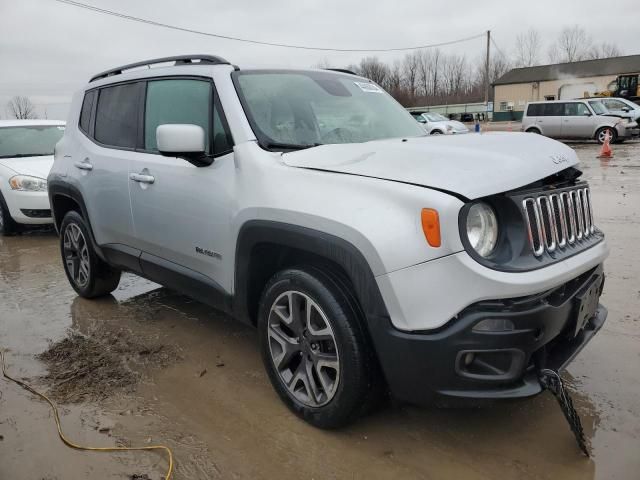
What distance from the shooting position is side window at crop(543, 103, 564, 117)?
21078mm

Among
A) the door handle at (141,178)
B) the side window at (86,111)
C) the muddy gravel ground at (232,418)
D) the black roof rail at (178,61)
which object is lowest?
the muddy gravel ground at (232,418)

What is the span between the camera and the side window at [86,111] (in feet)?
15.5

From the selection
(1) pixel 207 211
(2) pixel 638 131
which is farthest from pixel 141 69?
(2) pixel 638 131

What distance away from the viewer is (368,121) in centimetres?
368

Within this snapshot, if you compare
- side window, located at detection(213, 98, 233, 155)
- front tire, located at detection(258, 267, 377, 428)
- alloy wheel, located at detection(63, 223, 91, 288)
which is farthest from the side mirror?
alloy wheel, located at detection(63, 223, 91, 288)

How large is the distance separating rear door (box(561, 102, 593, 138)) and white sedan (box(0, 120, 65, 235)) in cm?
1822

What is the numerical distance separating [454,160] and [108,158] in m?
2.81

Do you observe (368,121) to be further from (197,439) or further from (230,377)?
(197,439)

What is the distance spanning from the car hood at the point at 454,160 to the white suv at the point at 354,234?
1cm

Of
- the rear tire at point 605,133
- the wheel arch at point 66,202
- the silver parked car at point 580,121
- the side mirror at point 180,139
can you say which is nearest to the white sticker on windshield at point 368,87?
the side mirror at point 180,139

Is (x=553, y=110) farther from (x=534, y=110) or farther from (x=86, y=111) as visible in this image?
(x=86, y=111)

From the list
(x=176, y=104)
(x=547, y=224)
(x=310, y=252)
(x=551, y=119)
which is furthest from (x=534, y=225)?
(x=551, y=119)

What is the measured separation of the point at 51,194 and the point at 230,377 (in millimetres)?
2824

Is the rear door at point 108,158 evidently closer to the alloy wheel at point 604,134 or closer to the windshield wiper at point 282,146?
the windshield wiper at point 282,146
